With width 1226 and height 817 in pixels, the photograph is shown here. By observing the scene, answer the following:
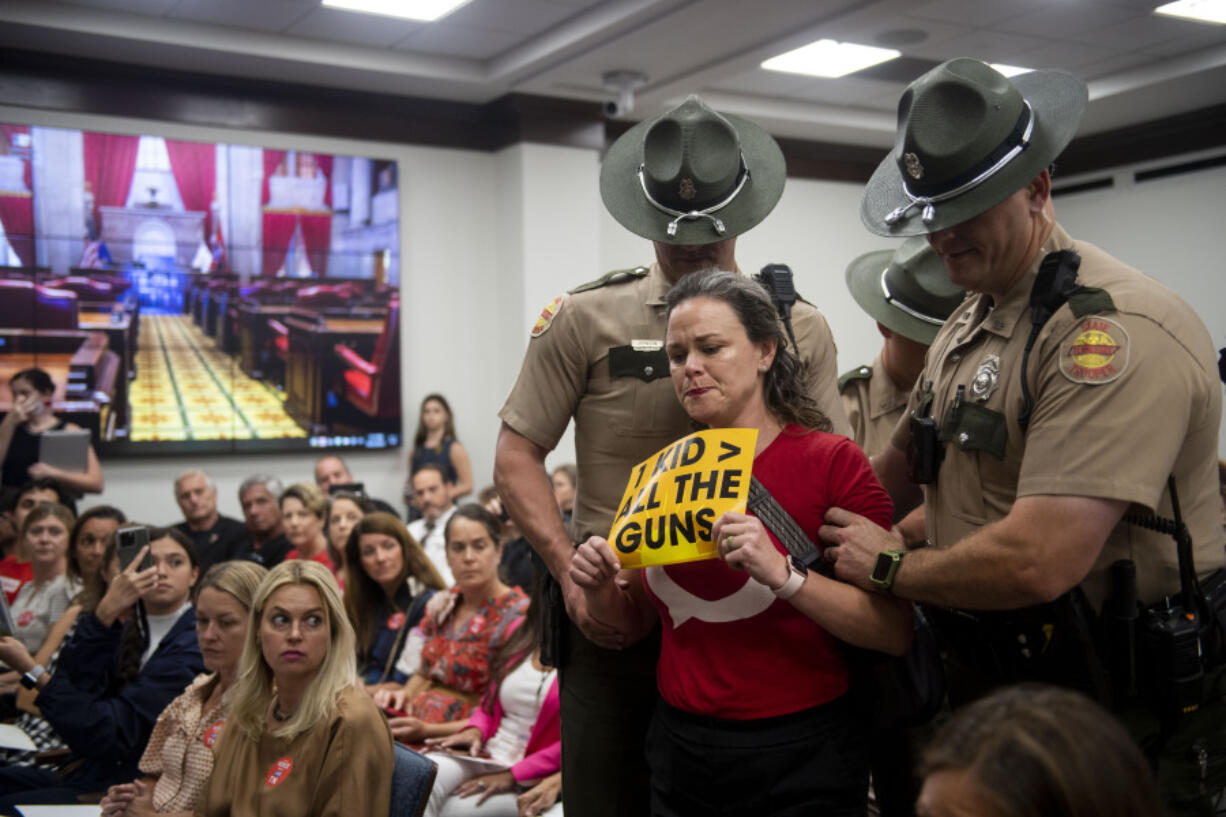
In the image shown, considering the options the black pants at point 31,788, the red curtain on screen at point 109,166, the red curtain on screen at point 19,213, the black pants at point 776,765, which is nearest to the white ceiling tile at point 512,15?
the red curtain on screen at point 109,166

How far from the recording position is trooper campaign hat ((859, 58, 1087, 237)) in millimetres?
1617

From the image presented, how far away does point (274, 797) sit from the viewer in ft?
7.70

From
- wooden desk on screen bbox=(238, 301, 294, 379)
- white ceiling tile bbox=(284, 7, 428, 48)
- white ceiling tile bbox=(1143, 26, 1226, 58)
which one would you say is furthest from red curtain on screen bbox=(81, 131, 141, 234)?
white ceiling tile bbox=(1143, 26, 1226, 58)

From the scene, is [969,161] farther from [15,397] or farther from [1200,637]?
[15,397]

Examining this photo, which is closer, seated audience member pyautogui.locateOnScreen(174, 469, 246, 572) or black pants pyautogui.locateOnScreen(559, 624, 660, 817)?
black pants pyautogui.locateOnScreen(559, 624, 660, 817)

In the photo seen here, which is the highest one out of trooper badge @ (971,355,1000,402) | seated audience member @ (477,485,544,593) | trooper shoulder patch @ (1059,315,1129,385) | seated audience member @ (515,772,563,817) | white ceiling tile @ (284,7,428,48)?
white ceiling tile @ (284,7,428,48)

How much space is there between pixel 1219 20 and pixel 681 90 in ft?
11.0

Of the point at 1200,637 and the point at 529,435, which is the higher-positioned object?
the point at 529,435

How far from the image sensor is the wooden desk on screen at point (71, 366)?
634cm

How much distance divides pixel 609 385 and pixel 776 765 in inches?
28.8

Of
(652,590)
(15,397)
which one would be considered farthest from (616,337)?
(15,397)

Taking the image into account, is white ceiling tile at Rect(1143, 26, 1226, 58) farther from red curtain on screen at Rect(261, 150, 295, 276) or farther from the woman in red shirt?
the woman in red shirt

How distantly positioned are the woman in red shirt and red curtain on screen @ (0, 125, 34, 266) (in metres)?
5.88

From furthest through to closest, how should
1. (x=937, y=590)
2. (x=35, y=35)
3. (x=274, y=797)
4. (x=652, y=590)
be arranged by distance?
(x=35, y=35), (x=274, y=797), (x=652, y=590), (x=937, y=590)
